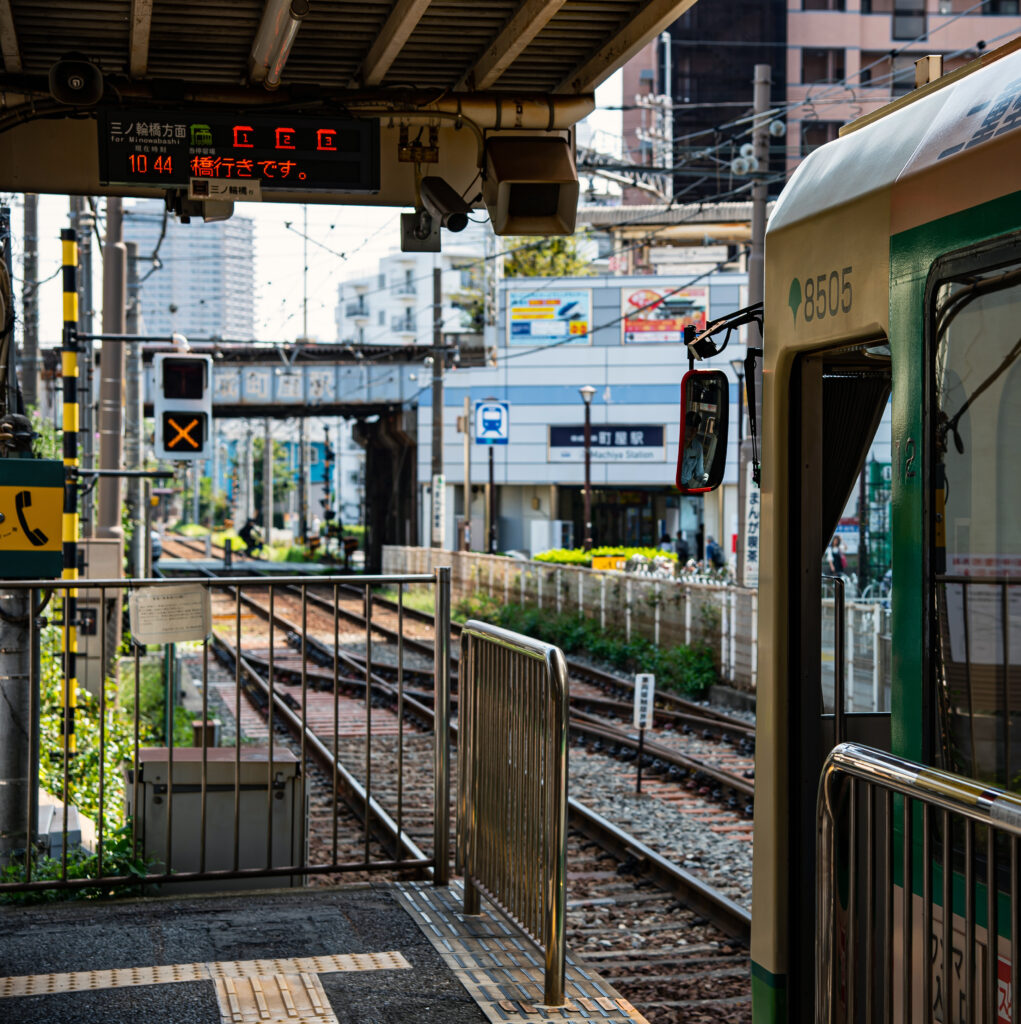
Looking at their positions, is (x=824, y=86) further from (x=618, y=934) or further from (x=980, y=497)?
(x=980, y=497)

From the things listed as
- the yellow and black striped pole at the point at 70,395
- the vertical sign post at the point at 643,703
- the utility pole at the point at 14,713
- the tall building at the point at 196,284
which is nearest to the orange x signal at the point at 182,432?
the yellow and black striped pole at the point at 70,395

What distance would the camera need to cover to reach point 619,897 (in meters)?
8.65

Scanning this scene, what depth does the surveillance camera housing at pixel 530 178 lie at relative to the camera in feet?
24.1

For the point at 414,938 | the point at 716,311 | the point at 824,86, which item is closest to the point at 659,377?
the point at 716,311

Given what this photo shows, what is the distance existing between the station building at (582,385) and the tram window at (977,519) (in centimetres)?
4441

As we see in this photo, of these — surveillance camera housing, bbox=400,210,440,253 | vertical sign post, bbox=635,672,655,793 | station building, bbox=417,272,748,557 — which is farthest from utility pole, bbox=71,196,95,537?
station building, bbox=417,272,748,557

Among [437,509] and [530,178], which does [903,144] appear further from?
[437,509]

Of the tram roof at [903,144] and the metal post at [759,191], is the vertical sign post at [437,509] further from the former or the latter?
the tram roof at [903,144]

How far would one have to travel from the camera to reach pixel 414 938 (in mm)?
5590

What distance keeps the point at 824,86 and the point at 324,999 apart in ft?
172

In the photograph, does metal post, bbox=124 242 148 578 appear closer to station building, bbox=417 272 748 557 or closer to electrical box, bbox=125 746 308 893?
electrical box, bbox=125 746 308 893

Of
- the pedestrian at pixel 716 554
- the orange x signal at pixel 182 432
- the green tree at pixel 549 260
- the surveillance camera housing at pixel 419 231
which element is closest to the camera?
the surveillance camera housing at pixel 419 231

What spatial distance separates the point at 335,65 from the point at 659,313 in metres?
43.1

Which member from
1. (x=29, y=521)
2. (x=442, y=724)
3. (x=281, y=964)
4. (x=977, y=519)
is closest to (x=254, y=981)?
(x=281, y=964)
